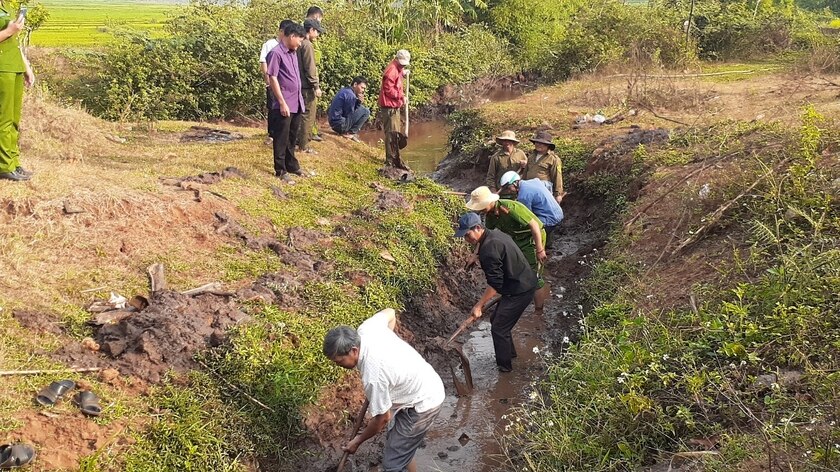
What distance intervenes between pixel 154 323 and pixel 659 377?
377 centimetres

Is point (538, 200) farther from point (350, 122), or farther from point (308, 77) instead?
point (350, 122)

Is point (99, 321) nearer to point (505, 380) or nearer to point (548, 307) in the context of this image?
point (505, 380)

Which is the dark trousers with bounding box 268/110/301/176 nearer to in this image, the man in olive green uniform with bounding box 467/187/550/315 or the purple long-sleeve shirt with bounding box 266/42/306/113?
the purple long-sleeve shirt with bounding box 266/42/306/113

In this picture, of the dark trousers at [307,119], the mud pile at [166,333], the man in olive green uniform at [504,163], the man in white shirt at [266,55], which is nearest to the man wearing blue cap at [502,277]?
the mud pile at [166,333]

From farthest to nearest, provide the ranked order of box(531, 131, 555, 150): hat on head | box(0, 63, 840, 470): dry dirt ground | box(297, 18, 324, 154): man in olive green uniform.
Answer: box(297, 18, 324, 154): man in olive green uniform < box(531, 131, 555, 150): hat on head < box(0, 63, 840, 470): dry dirt ground

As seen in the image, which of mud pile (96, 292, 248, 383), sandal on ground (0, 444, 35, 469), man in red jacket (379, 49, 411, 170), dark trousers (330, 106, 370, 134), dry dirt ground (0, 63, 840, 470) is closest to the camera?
sandal on ground (0, 444, 35, 469)

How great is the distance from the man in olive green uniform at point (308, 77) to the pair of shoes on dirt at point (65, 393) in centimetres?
596

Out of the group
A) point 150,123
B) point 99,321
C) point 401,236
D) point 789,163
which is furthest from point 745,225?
point 150,123

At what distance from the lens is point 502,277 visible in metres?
5.97

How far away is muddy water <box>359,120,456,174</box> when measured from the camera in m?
15.2

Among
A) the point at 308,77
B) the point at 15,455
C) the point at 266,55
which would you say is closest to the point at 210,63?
the point at 308,77

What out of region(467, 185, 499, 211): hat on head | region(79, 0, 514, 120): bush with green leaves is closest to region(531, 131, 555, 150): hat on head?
region(467, 185, 499, 211): hat on head

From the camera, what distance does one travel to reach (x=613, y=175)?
388 inches

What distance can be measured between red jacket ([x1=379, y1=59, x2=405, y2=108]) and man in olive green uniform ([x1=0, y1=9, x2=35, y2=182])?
527 cm
